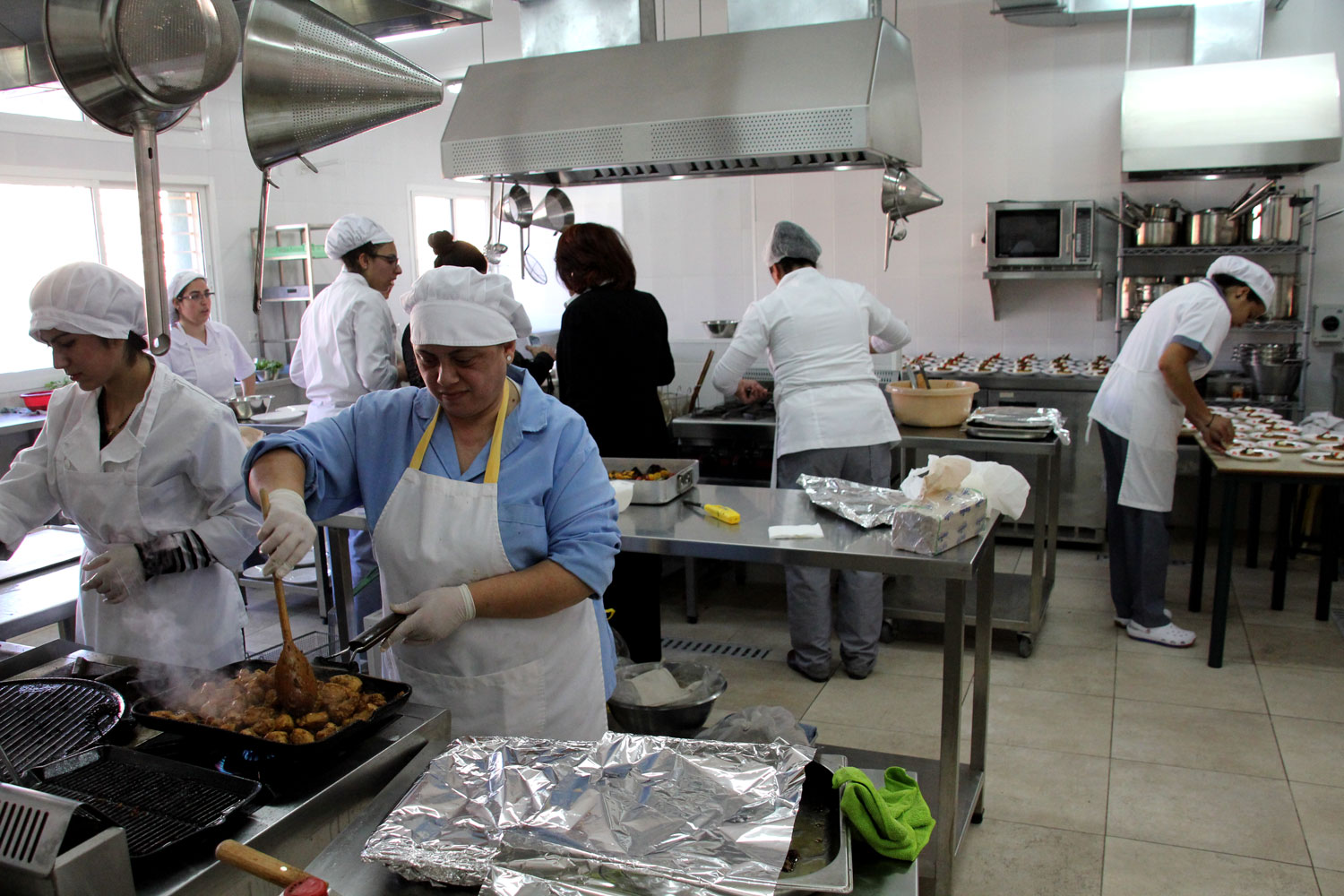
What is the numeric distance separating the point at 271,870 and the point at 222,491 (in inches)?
51.3

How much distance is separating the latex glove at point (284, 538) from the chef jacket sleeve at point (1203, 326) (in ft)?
11.1

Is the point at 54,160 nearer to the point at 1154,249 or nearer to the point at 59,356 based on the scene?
the point at 59,356

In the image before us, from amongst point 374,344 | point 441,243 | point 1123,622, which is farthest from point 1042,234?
point 374,344

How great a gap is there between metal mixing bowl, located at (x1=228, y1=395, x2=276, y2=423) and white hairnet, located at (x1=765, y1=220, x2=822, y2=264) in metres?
2.72

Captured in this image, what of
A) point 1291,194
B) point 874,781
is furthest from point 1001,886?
point 1291,194

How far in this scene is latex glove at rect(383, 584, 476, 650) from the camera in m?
1.62

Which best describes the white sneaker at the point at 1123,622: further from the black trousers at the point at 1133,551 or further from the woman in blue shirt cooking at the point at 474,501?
the woman in blue shirt cooking at the point at 474,501

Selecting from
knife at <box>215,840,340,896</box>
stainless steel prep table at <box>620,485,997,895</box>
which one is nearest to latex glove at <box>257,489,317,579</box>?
knife at <box>215,840,340,896</box>

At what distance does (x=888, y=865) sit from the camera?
121 cm

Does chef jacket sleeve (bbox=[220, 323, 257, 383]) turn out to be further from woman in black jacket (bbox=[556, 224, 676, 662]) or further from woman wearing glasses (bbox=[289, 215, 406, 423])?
woman in black jacket (bbox=[556, 224, 676, 662])

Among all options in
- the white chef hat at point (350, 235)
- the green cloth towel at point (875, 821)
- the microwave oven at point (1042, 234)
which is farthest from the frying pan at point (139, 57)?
the microwave oven at point (1042, 234)

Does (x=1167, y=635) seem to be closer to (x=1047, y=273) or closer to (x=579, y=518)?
(x=1047, y=273)

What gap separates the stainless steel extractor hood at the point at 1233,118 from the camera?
5.06 metres

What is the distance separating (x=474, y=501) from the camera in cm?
174
